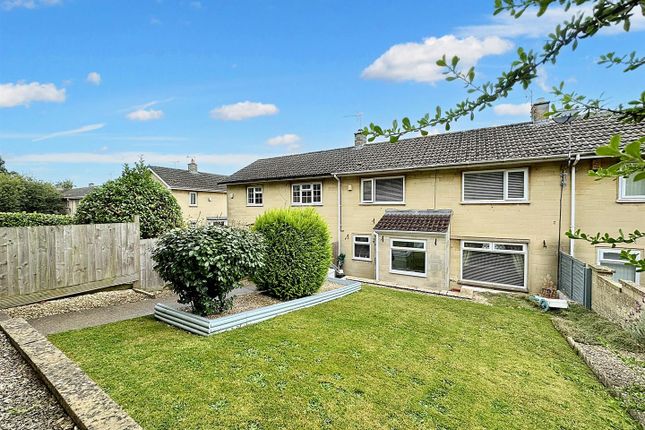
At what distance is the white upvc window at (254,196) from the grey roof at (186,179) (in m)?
8.41

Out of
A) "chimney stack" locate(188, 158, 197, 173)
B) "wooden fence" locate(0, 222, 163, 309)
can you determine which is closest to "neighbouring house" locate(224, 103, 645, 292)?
"wooden fence" locate(0, 222, 163, 309)

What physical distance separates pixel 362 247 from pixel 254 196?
800 cm

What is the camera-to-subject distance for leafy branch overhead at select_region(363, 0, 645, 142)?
3.59 feet

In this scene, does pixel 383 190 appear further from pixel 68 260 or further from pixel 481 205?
pixel 68 260

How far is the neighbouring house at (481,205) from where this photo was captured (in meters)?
10.8

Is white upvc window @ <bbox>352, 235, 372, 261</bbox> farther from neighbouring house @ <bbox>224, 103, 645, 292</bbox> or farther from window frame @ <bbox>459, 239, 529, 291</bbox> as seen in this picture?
window frame @ <bbox>459, 239, 529, 291</bbox>

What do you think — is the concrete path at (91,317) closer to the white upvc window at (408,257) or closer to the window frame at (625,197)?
the white upvc window at (408,257)

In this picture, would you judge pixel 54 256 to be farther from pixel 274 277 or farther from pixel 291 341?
pixel 291 341

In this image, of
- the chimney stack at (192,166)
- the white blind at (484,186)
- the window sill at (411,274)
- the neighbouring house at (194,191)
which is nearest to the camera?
the white blind at (484,186)

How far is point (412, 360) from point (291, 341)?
210 centimetres

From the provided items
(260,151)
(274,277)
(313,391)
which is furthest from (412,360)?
(260,151)

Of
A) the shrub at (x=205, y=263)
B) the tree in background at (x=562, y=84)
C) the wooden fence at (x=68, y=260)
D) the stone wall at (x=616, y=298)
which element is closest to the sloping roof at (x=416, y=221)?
the stone wall at (x=616, y=298)

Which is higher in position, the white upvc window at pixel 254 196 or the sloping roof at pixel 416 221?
the white upvc window at pixel 254 196

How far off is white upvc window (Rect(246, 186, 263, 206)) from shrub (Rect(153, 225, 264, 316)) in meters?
12.8
